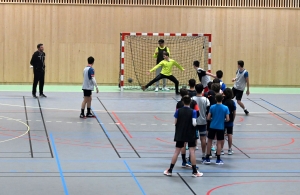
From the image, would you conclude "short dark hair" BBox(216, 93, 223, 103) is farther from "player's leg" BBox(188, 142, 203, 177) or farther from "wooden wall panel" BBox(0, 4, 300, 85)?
"wooden wall panel" BBox(0, 4, 300, 85)

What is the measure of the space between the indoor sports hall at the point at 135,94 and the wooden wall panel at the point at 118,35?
0.15 ft

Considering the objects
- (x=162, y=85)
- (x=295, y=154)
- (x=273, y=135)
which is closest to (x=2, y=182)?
(x=295, y=154)

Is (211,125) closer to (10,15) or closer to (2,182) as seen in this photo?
(2,182)

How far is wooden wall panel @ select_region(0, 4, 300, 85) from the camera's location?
2948 cm

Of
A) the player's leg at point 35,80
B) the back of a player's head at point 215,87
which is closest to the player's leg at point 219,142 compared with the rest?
the back of a player's head at point 215,87

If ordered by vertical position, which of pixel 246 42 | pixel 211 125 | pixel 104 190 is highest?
pixel 246 42

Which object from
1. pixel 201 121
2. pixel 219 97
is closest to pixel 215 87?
pixel 219 97

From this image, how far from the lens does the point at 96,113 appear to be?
22.0 metres

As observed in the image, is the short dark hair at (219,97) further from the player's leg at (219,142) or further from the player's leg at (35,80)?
the player's leg at (35,80)

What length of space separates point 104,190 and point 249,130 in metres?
8.12

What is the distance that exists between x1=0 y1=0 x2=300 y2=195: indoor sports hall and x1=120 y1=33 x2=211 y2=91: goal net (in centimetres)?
5

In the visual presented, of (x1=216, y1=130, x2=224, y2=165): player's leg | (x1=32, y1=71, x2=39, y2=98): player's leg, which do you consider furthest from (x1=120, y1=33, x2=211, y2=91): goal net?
(x1=216, y1=130, x2=224, y2=165): player's leg

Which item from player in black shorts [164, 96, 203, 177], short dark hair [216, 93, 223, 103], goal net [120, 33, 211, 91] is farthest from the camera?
goal net [120, 33, 211, 91]

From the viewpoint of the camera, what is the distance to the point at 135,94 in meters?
27.1
